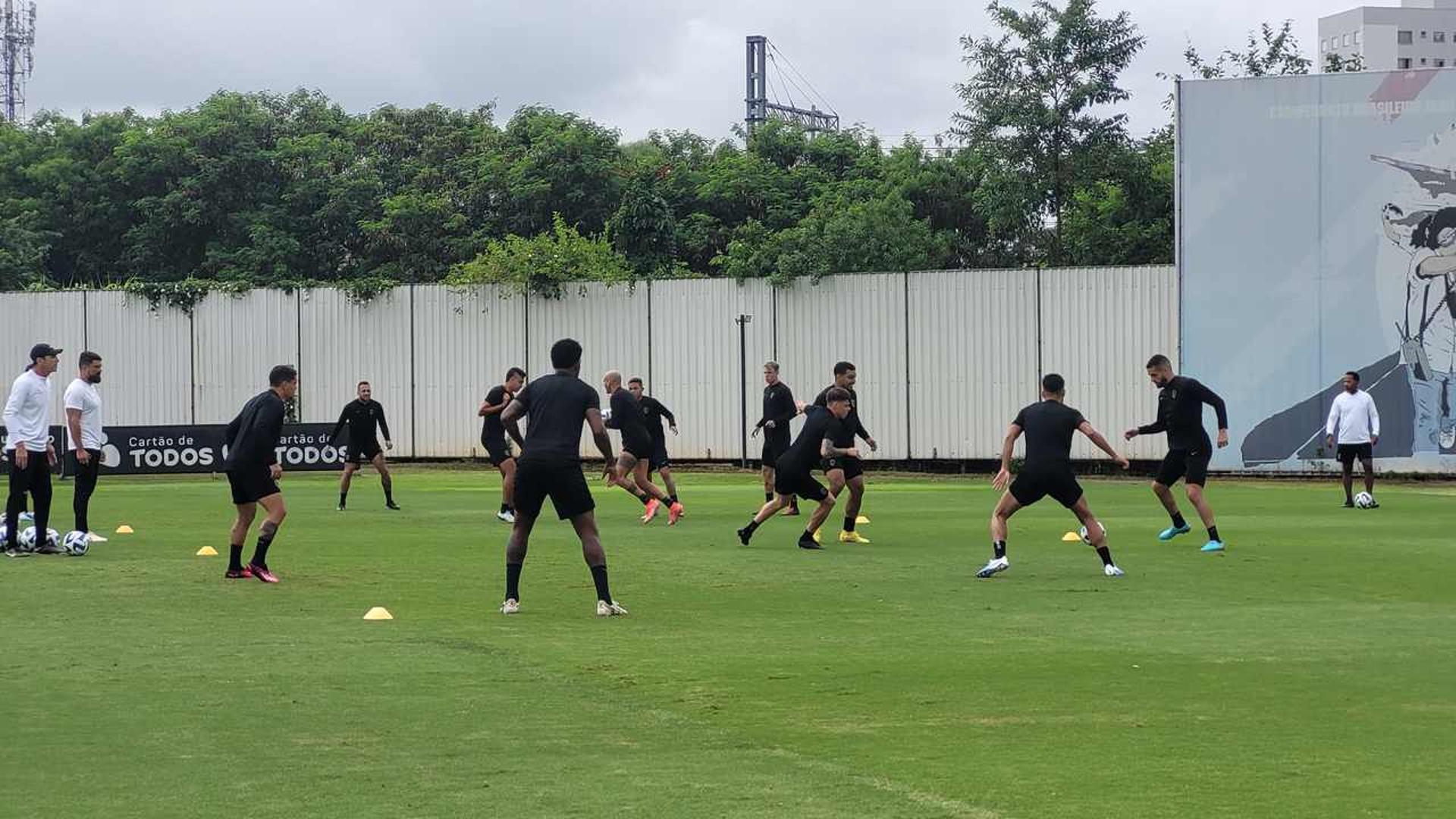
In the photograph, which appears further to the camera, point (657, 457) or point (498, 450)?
point (657, 457)

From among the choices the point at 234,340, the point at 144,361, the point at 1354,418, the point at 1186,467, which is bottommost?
the point at 1186,467

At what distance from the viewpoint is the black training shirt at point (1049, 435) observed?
1652 cm

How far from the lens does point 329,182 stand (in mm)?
60469

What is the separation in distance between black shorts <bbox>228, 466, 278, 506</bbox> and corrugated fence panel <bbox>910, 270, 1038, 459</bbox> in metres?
26.8

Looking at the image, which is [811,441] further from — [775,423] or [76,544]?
[76,544]

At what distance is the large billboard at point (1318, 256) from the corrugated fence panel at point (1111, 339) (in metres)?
1.89

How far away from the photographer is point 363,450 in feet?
91.0

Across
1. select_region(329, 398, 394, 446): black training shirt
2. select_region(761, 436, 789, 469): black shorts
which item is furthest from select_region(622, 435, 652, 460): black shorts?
select_region(329, 398, 394, 446): black training shirt

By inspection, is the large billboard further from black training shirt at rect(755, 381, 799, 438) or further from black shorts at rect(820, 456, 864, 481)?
black shorts at rect(820, 456, 864, 481)

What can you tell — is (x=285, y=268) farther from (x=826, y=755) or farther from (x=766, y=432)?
(x=826, y=755)

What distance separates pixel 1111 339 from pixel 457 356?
1618cm

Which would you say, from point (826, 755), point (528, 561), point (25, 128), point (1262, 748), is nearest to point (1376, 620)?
point (1262, 748)

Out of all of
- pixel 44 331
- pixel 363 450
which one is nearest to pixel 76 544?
pixel 363 450

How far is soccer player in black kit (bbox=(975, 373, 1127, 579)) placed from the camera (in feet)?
54.1
